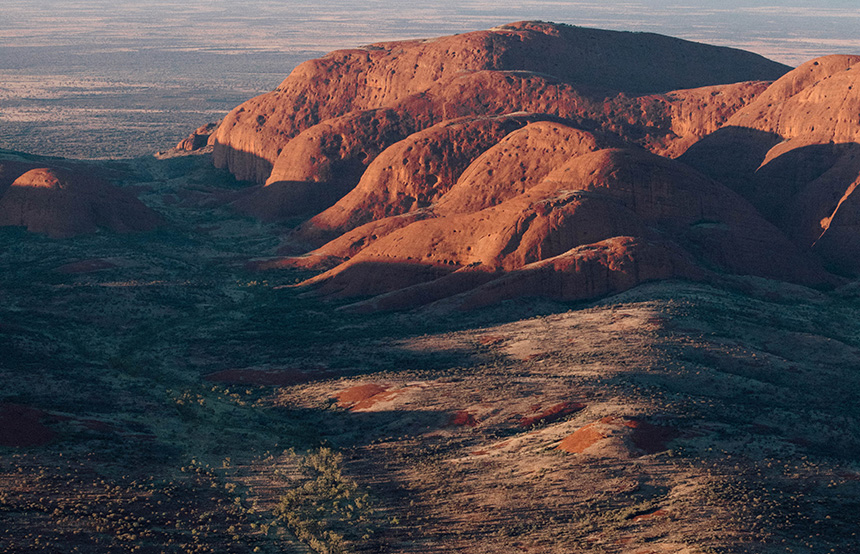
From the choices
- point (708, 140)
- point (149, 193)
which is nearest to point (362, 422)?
point (708, 140)

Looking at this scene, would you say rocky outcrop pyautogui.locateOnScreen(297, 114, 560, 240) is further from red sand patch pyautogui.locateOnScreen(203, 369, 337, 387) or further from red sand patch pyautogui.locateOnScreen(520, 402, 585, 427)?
red sand patch pyautogui.locateOnScreen(520, 402, 585, 427)

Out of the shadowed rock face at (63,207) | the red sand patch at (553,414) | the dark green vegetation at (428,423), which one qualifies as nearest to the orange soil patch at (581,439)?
the dark green vegetation at (428,423)

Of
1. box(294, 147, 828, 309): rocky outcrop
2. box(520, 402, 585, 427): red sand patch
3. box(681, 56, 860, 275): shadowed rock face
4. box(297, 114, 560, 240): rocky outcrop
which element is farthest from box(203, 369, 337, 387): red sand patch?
box(681, 56, 860, 275): shadowed rock face

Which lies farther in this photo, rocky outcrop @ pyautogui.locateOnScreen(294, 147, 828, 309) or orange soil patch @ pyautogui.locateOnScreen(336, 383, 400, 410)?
rocky outcrop @ pyautogui.locateOnScreen(294, 147, 828, 309)

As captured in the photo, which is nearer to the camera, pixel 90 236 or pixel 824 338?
pixel 824 338

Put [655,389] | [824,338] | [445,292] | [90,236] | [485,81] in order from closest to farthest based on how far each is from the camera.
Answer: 1. [655,389]
2. [824,338]
3. [445,292]
4. [90,236]
5. [485,81]

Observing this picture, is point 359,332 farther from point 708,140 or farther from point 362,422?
point 708,140

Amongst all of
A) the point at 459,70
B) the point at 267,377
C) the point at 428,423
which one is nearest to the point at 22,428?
the point at 267,377
